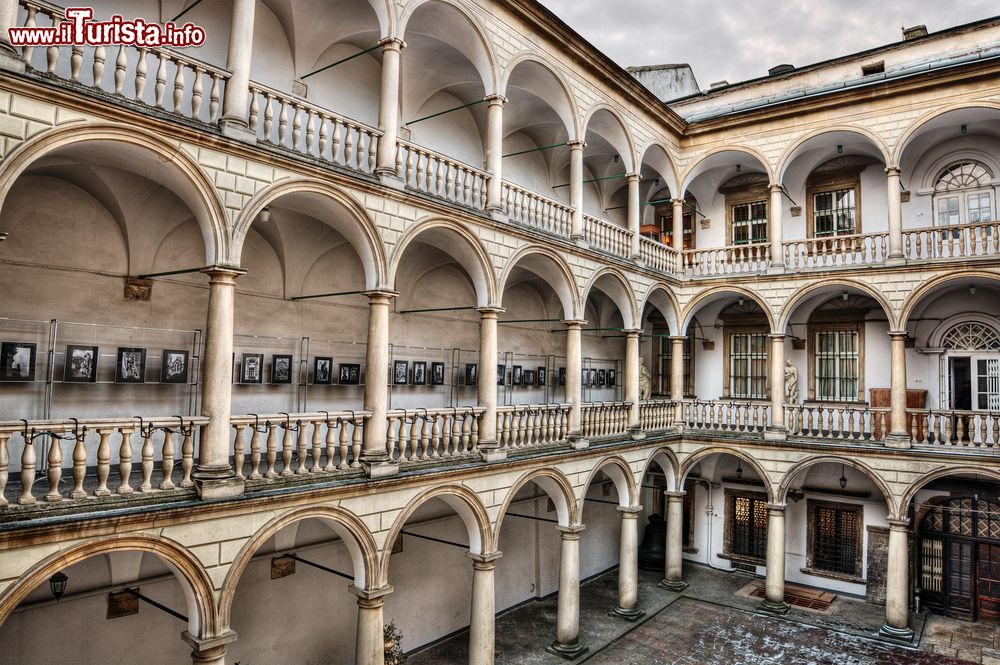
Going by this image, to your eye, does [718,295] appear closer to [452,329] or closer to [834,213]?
[834,213]

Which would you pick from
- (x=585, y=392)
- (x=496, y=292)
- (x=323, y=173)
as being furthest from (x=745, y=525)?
(x=323, y=173)

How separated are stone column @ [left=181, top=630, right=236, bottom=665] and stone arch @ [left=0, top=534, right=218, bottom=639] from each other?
6 centimetres

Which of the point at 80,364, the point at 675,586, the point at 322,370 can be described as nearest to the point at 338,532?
the point at 322,370

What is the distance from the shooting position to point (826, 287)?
16.7 m

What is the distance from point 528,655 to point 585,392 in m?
8.11

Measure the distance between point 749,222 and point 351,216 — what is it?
1378cm

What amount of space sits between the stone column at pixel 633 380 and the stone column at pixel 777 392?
360 cm

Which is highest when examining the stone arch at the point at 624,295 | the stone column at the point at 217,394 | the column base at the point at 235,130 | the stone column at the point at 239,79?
the stone column at the point at 239,79

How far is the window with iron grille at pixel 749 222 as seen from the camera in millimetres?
Answer: 19234

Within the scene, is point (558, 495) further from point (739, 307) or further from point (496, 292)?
point (739, 307)

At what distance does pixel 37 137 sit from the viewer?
21.7ft

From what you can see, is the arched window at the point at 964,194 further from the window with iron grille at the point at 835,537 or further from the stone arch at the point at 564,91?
the stone arch at the point at 564,91
